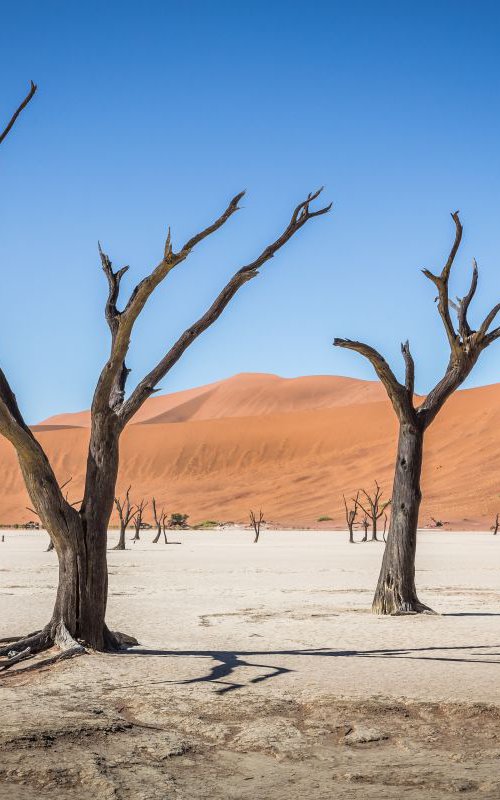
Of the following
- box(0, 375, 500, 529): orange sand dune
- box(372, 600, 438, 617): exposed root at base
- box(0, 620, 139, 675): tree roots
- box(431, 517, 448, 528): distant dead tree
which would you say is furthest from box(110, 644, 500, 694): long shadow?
box(431, 517, 448, 528): distant dead tree

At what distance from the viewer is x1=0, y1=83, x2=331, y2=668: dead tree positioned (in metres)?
9.07

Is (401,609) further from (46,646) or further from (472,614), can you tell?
(46,646)

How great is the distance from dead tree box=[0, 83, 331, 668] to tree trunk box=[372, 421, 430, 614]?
4.24 m

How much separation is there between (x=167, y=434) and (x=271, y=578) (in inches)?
3027

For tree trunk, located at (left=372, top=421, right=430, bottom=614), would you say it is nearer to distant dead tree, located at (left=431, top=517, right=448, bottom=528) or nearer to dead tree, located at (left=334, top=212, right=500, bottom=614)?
dead tree, located at (left=334, top=212, right=500, bottom=614)

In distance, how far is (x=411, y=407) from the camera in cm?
1303

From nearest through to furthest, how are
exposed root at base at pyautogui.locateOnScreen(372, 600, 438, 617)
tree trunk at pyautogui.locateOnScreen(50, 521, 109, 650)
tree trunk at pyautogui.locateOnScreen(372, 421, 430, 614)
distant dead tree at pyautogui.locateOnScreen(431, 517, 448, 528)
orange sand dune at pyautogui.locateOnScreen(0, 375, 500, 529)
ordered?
tree trunk at pyautogui.locateOnScreen(50, 521, 109, 650), exposed root at base at pyautogui.locateOnScreen(372, 600, 438, 617), tree trunk at pyautogui.locateOnScreen(372, 421, 430, 614), distant dead tree at pyautogui.locateOnScreen(431, 517, 448, 528), orange sand dune at pyautogui.locateOnScreen(0, 375, 500, 529)

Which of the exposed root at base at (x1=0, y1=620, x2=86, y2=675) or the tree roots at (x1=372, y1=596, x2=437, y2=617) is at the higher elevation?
the tree roots at (x1=372, y1=596, x2=437, y2=617)

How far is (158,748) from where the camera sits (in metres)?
5.71

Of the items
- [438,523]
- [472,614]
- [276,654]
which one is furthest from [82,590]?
[438,523]

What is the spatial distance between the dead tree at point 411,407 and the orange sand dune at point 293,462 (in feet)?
118

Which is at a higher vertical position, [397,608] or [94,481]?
[94,481]

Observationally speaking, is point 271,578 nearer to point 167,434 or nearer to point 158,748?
point 158,748

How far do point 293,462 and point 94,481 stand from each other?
7127 cm
